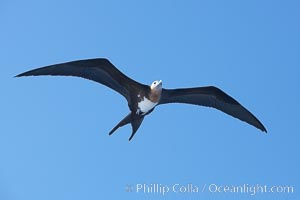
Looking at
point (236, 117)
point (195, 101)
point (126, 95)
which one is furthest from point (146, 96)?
point (236, 117)

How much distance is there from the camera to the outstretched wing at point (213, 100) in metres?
10.8

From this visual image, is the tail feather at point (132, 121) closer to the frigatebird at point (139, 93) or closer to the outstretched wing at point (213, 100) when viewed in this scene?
the frigatebird at point (139, 93)

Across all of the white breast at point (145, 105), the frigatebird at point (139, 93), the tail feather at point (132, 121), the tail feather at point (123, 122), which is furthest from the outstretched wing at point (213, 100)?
the tail feather at point (123, 122)

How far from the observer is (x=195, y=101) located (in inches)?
437

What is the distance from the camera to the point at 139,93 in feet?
33.9

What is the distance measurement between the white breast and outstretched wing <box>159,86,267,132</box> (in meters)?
0.51

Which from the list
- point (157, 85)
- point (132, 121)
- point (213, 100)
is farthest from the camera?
point (213, 100)

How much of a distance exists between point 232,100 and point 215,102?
1.14 ft

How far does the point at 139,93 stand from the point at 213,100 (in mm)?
1678

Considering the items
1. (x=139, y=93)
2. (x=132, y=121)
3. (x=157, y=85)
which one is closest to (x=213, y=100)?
(x=157, y=85)

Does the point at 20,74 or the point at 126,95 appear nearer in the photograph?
the point at 20,74

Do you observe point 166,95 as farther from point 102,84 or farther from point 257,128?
point 257,128

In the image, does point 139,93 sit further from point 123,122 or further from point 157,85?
point 123,122

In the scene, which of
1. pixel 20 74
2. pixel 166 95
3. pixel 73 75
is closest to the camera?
pixel 20 74
